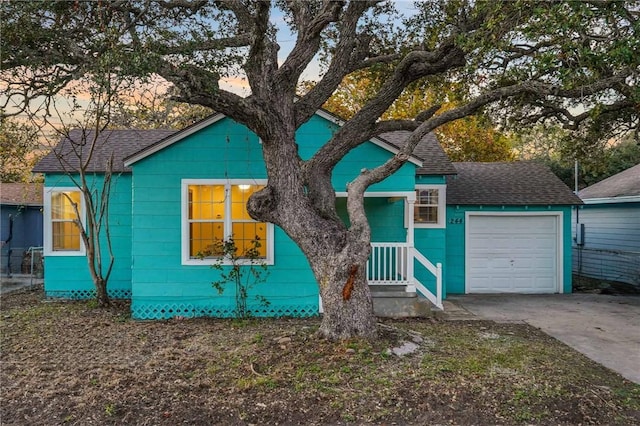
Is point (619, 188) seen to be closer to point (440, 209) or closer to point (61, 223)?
point (440, 209)

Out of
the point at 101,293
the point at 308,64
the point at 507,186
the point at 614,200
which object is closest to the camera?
the point at 308,64

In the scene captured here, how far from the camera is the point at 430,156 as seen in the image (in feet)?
37.1

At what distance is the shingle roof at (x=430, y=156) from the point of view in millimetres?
10719

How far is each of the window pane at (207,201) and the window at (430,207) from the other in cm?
467

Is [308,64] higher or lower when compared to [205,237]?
higher

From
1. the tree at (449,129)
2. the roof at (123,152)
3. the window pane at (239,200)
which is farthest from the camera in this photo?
the tree at (449,129)

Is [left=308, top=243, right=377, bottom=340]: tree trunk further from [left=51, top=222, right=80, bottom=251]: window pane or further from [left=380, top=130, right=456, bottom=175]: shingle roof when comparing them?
[left=51, top=222, right=80, bottom=251]: window pane

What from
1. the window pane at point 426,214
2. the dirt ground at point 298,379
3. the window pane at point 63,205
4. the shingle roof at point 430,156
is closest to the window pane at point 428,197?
the window pane at point 426,214

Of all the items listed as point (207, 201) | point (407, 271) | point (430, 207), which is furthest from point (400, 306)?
point (207, 201)

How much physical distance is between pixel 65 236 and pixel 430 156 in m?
9.11

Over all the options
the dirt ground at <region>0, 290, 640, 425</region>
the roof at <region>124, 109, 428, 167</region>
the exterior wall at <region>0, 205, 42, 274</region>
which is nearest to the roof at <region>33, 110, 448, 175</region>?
the roof at <region>124, 109, 428, 167</region>

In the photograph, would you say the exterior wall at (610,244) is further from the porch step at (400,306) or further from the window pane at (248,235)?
the window pane at (248,235)

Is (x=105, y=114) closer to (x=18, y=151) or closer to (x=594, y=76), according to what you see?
(x=18, y=151)

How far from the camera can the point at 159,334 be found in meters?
7.29
